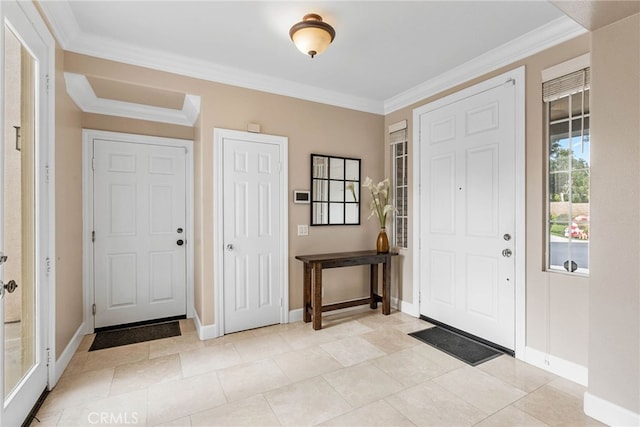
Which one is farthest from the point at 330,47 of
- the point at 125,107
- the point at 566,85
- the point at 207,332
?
the point at 207,332

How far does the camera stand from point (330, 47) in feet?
9.19

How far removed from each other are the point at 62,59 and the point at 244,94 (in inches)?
59.6

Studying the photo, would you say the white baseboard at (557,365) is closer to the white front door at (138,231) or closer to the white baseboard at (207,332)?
the white baseboard at (207,332)

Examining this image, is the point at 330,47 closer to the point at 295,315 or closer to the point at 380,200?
the point at 380,200

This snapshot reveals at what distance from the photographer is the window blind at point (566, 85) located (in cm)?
233

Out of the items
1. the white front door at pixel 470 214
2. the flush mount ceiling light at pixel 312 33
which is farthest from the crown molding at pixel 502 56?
the flush mount ceiling light at pixel 312 33

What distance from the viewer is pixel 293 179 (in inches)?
143

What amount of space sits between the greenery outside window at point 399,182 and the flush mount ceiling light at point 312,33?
6.22ft

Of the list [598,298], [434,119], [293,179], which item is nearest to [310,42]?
[293,179]

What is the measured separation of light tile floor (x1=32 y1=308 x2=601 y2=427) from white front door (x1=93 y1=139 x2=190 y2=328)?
533 mm

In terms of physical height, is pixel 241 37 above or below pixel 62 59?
above

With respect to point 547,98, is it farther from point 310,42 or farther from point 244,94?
point 244,94

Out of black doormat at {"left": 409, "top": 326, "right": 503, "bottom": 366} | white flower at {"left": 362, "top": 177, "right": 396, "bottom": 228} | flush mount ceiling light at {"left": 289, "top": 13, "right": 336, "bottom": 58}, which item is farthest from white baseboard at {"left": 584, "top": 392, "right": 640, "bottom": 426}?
flush mount ceiling light at {"left": 289, "top": 13, "right": 336, "bottom": 58}

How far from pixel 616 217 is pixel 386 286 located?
234cm
